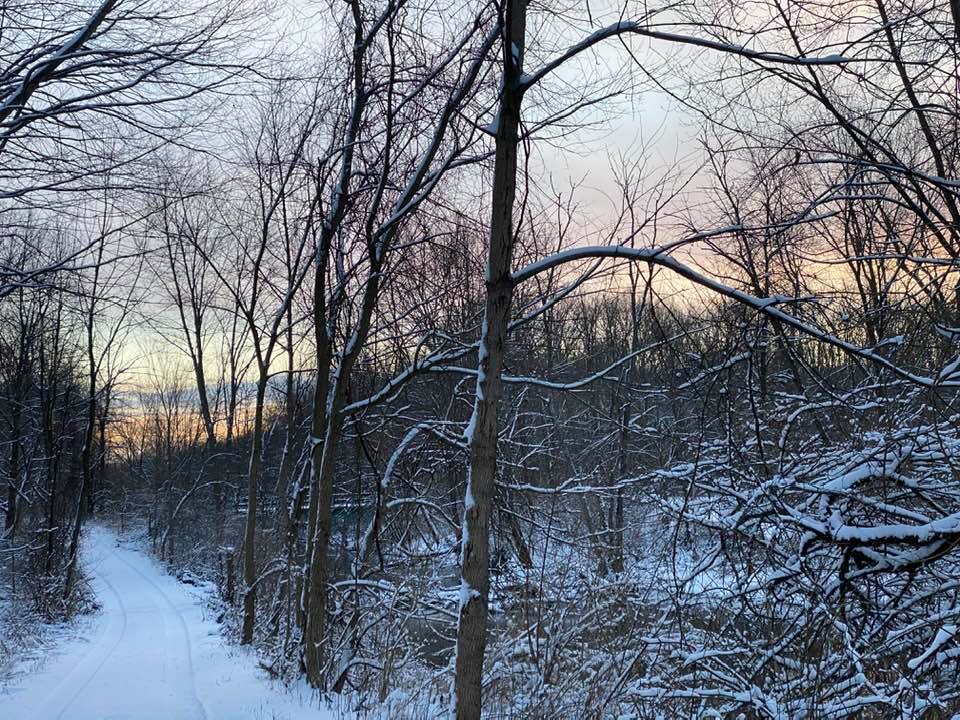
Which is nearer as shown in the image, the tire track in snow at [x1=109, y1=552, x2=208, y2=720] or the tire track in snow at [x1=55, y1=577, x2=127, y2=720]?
the tire track in snow at [x1=109, y1=552, x2=208, y2=720]

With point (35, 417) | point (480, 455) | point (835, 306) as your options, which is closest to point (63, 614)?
point (35, 417)

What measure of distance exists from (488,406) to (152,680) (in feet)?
30.3

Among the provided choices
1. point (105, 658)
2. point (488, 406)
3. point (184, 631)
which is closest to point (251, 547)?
point (105, 658)

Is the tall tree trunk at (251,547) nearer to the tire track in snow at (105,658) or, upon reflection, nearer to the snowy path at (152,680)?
the snowy path at (152,680)

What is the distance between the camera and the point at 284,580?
14.6 m

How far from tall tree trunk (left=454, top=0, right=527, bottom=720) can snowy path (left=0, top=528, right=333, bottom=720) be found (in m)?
3.75

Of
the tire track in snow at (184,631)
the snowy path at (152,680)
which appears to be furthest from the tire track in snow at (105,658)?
the tire track in snow at (184,631)

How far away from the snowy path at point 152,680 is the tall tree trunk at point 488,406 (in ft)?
12.3

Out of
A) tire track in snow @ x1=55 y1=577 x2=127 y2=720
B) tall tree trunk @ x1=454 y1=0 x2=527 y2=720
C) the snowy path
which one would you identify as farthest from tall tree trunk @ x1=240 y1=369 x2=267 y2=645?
tall tree trunk @ x1=454 y1=0 x2=527 y2=720

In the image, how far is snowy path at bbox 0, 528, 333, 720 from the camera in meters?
8.60

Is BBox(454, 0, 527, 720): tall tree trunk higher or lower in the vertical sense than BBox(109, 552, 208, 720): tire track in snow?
higher

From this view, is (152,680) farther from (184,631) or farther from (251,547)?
(184,631)

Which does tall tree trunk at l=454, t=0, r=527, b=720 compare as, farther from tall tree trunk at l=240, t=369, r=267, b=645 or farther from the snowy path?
tall tree trunk at l=240, t=369, r=267, b=645

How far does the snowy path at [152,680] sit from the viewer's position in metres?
8.60
